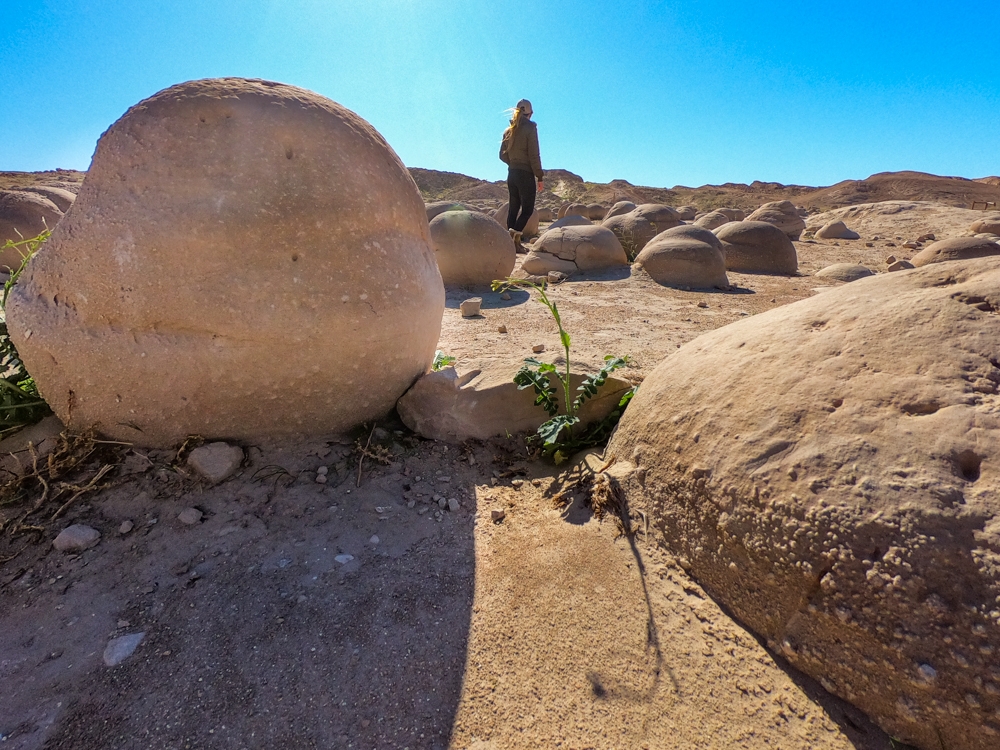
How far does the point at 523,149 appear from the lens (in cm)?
789

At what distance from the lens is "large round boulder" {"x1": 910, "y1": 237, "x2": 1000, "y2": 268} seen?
6.99m

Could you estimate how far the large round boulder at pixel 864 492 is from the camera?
1141 millimetres

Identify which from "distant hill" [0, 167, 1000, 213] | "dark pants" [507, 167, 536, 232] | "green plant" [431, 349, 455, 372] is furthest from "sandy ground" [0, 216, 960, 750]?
"distant hill" [0, 167, 1000, 213]

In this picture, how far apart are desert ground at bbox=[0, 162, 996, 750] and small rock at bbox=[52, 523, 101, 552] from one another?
1.4 inches

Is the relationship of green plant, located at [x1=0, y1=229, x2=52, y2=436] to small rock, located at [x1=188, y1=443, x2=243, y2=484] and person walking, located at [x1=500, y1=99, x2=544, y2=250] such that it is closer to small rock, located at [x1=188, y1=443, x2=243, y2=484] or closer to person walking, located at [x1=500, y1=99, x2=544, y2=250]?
small rock, located at [x1=188, y1=443, x2=243, y2=484]

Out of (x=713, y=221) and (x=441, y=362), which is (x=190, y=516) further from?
(x=713, y=221)

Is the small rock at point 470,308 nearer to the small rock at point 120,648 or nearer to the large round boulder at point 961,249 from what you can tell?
the small rock at point 120,648

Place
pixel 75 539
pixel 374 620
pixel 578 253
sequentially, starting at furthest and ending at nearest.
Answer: pixel 578 253, pixel 75 539, pixel 374 620

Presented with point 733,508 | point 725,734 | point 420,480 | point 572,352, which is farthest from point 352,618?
point 572,352

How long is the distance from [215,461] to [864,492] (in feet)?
6.82

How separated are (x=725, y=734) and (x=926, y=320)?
124 centimetres

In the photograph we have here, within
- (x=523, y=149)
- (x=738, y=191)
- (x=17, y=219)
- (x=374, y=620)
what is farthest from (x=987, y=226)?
(x=738, y=191)

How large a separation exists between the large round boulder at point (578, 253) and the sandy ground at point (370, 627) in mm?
5689

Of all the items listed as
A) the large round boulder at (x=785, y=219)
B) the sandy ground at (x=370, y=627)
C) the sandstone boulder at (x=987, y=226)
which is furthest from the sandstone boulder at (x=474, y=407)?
the large round boulder at (x=785, y=219)
